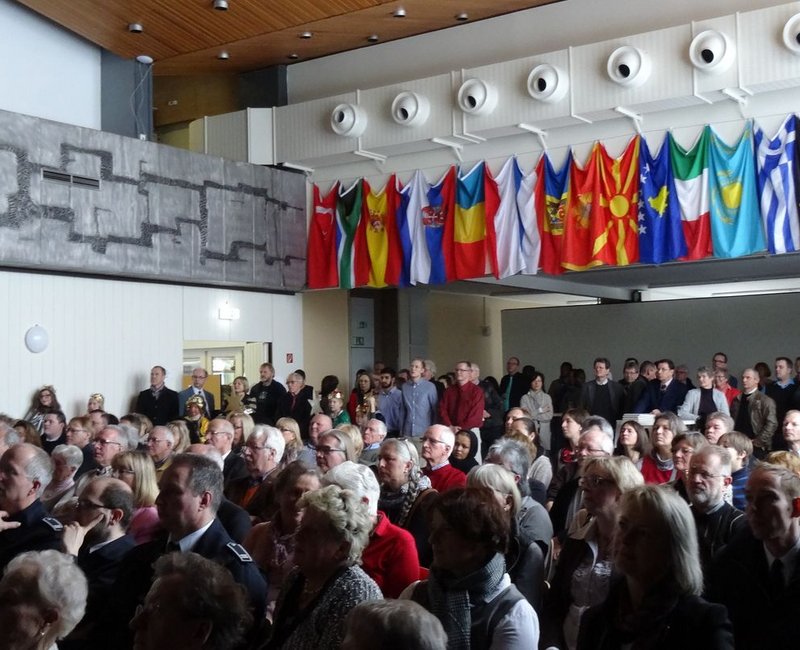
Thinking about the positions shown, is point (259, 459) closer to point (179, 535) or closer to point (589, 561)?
point (179, 535)

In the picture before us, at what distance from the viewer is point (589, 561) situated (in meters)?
4.02

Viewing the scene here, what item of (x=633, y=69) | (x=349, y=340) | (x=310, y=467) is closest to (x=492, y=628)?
(x=310, y=467)

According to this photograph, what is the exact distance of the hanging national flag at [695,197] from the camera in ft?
36.2

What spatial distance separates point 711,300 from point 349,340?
6.18 m

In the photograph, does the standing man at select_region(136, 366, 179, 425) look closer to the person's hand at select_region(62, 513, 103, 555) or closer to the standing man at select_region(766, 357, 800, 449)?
the standing man at select_region(766, 357, 800, 449)

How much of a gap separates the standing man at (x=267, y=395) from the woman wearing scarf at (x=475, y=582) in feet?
32.6

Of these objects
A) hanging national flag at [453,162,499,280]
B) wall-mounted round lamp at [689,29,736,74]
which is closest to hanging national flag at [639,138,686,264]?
wall-mounted round lamp at [689,29,736,74]

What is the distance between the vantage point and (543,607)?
4.03 metres

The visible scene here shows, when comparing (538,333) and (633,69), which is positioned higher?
(633,69)

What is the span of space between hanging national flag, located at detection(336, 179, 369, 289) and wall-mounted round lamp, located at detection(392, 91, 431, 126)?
1431mm

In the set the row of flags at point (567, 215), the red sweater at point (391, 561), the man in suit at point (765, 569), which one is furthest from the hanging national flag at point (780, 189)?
the red sweater at point (391, 561)

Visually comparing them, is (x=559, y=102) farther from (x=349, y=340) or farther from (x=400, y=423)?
(x=349, y=340)

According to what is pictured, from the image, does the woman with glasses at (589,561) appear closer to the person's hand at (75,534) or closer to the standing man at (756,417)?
the person's hand at (75,534)

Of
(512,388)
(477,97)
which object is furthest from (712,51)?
(512,388)
